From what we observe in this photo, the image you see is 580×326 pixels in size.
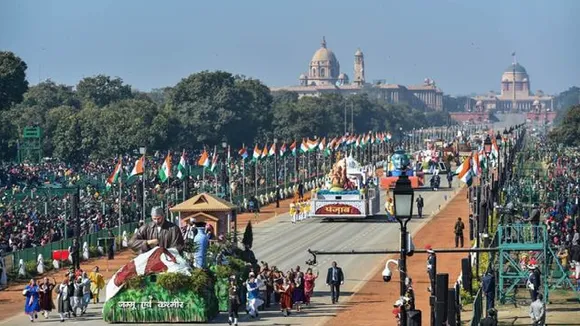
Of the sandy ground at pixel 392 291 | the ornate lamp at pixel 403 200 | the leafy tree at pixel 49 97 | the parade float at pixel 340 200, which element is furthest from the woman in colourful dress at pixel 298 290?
the leafy tree at pixel 49 97

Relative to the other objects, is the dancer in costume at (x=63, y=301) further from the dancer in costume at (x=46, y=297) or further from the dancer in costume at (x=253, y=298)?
A: the dancer in costume at (x=253, y=298)

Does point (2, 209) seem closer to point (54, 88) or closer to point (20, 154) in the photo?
point (20, 154)

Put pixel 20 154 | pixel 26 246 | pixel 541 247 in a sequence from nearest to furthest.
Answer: pixel 541 247
pixel 26 246
pixel 20 154

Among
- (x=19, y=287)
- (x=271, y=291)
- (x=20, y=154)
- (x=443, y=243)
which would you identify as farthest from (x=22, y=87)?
(x=271, y=291)

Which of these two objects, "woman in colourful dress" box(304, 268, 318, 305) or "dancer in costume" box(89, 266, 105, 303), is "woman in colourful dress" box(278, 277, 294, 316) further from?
"dancer in costume" box(89, 266, 105, 303)

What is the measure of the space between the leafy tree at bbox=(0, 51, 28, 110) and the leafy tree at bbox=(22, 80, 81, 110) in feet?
125

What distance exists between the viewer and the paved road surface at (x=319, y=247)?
3841 centimetres

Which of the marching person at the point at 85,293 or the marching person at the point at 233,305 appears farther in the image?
the marching person at the point at 85,293

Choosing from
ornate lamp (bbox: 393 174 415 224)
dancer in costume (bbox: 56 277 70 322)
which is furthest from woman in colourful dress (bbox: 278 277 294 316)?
ornate lamp (bbox: 393 174 415 224)

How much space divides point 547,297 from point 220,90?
127 m

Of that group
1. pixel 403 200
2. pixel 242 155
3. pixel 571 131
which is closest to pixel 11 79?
pixel 242 155

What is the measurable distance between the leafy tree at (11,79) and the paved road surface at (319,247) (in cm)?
4571

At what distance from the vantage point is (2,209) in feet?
229

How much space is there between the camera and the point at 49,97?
6821 inches
